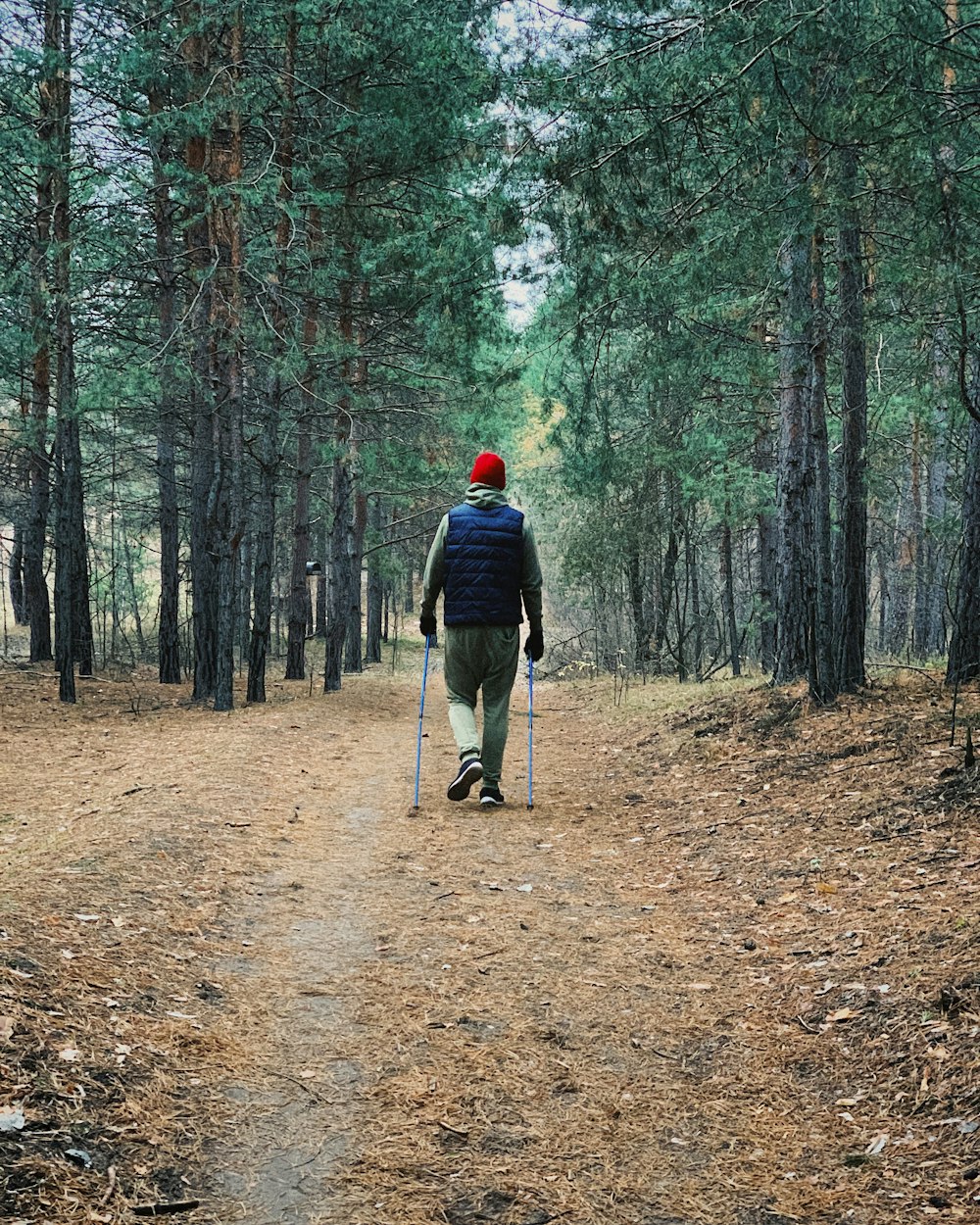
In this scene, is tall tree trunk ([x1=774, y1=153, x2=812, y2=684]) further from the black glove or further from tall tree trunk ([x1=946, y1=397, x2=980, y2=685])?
Result: the black glove

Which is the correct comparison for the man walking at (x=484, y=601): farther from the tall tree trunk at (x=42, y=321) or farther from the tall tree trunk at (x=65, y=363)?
the tall tree trunk at (x=42, y=321)

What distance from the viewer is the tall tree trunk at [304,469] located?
14.1m

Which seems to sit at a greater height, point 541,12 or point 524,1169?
point 541,12

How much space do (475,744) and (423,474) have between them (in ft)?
36.5

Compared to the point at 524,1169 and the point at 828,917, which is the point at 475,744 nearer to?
the point at 828,917

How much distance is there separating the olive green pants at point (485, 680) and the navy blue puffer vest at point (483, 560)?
0.45 feet

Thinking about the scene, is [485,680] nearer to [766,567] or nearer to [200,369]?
[200,369]

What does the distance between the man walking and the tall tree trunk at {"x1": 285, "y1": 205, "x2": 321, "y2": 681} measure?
6570 mm

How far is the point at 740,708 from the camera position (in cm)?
982

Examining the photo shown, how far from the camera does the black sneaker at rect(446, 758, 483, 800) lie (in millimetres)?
7113

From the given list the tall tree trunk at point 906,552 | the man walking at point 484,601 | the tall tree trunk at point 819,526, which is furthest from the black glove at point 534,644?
the tall tree trunk at point 906,552

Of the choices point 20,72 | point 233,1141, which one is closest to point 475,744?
point 233,1141

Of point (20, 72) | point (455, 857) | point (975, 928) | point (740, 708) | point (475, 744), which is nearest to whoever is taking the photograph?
point (975, 928)

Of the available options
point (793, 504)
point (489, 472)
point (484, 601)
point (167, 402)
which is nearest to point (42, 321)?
point (167, 402)
